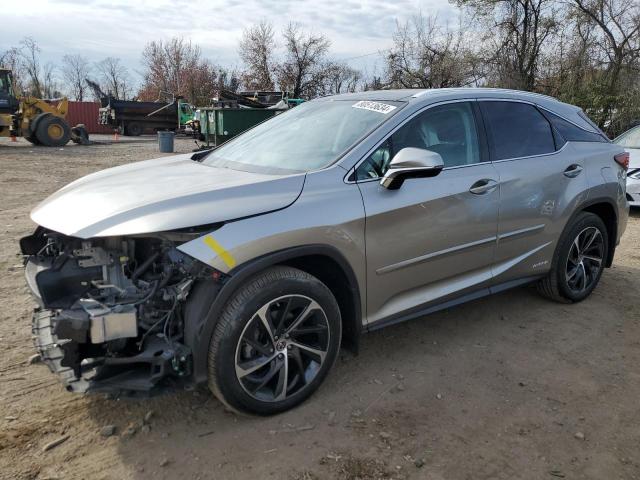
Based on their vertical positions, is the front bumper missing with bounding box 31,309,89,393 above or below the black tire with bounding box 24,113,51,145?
below

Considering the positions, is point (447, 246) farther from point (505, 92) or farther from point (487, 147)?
point (505, 92)

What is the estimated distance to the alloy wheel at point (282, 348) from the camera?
274 centimetres

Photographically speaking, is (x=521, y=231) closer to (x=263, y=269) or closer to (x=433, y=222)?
(x=433, y=222)

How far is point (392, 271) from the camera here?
3.22 metres

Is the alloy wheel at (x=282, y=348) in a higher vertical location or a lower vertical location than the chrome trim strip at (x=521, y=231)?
lower

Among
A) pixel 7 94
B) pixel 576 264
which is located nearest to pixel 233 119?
pixel 7 94

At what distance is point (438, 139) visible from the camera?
3.56 m

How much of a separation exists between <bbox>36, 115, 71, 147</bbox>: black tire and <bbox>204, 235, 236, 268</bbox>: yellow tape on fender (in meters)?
20.8

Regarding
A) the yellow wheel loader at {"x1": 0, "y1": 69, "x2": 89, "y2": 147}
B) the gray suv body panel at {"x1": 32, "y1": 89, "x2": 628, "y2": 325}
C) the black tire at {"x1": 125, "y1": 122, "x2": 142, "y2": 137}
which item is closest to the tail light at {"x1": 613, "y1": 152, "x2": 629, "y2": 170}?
the gray suv body panel at {"x1": 32, "y1": 89, "x2": 628, "y2": 325}

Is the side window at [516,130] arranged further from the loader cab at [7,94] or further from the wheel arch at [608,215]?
the loader cab at [7,94]

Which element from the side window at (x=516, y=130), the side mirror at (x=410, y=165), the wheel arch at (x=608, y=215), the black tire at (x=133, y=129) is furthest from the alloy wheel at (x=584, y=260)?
the black tire at (x=133, y=129)

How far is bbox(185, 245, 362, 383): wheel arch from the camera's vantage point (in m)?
2.55

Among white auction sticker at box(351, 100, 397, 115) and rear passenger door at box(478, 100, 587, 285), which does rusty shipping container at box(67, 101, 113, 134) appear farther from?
rear passenger door at box(478, 100, 587, 285)

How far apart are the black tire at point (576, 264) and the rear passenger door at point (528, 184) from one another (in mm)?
150
